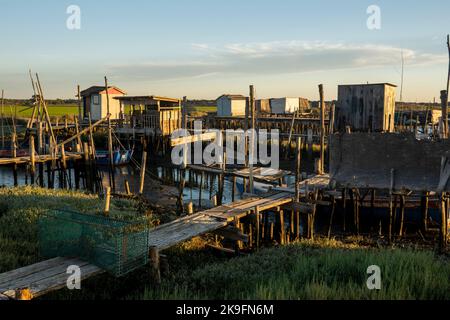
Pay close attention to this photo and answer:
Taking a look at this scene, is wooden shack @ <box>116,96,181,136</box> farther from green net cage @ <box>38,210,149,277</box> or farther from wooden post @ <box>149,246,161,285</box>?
wooden post @ <box>149,246,161,285</box>

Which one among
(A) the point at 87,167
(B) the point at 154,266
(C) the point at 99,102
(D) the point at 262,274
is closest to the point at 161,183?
(A) the point at 87,167

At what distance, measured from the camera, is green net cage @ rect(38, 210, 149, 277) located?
9.61 metres

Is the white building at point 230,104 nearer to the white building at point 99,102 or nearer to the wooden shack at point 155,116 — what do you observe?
the white building at point 99,102

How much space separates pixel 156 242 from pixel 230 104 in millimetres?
43327

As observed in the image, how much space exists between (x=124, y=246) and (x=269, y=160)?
2930 cm

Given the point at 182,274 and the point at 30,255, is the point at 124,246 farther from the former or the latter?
the point at 30,255

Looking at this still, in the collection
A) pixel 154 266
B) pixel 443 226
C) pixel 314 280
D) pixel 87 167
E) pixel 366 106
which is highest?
pixel 366 106

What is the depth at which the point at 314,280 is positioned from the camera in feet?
29.4

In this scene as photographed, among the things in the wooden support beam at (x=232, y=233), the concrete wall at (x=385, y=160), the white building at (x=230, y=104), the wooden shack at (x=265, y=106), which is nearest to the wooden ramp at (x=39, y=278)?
the wooden support beam at (x=232, y=233)

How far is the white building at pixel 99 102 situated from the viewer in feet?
160

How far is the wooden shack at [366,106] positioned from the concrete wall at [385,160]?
8.43 meters

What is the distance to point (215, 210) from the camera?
15.7m

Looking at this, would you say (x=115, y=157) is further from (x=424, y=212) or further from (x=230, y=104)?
(x=424, y=212)
